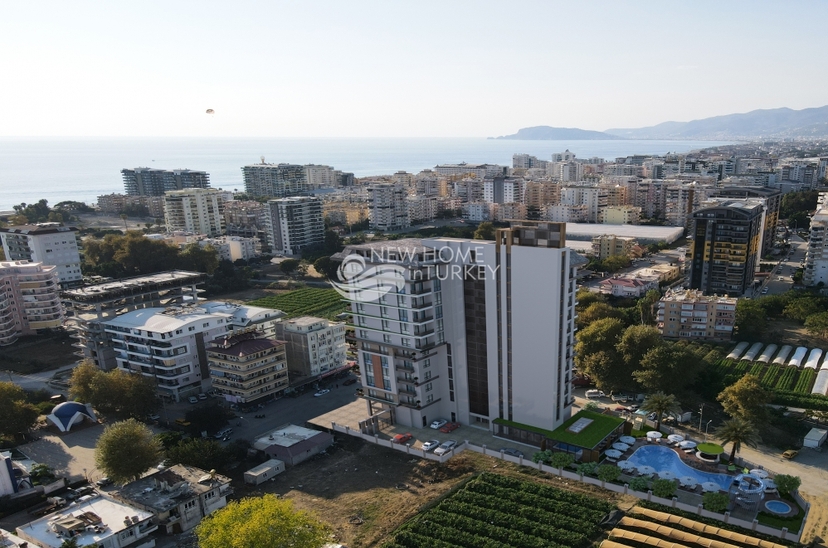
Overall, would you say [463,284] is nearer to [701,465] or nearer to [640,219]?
[701,465]

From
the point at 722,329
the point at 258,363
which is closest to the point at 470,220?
the point at 722,329

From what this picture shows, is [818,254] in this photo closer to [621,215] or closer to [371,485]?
[621,215]

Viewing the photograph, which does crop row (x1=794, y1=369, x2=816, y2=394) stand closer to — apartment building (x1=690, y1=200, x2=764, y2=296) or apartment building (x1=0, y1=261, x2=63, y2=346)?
apartment building (x1=690, y1=200, x2=764, y2=296)

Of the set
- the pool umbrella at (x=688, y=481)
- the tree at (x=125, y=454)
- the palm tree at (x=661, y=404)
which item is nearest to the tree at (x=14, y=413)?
the tree at (x=125, y=454)

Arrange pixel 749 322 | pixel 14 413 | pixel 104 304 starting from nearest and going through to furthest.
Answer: pixel 14 413 → pixel 104 304 → pixel 749 322

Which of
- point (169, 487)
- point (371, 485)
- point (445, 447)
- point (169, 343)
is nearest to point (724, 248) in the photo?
point (445, 447)

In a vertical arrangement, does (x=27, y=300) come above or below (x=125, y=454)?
above
